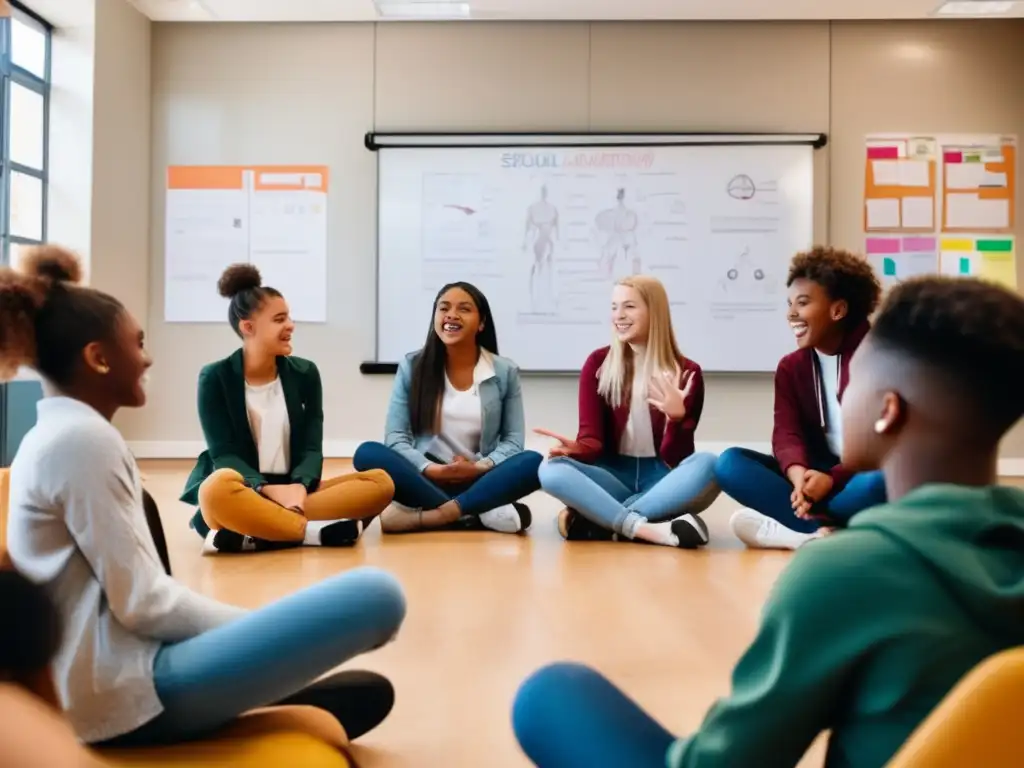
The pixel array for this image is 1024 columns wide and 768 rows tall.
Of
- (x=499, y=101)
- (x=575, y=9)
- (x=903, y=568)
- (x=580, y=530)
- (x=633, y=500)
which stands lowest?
(x=580, y=530)

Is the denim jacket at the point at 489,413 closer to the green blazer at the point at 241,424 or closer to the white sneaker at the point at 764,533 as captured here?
the green blazer at the point at 241,424

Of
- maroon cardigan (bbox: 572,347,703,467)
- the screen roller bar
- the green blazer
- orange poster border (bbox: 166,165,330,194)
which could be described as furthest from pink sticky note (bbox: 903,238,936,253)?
the green blazer

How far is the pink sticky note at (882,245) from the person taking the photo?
512 cm

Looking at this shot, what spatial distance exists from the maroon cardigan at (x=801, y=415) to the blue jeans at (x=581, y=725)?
77.4 inches

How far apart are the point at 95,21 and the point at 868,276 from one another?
4071 millimetres

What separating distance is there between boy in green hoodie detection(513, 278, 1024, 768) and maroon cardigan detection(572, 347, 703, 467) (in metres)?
2.34

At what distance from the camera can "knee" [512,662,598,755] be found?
35.2 inches

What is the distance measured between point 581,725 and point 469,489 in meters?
2.27

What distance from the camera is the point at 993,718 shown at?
514mm

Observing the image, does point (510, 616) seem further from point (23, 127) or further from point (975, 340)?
point (23, 127)

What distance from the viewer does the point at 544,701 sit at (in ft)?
2.97

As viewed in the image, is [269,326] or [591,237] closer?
[269,326]

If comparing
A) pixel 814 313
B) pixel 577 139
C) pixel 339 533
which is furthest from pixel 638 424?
pixel 577 139

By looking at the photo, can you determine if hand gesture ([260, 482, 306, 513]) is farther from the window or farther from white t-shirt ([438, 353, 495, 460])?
the window
